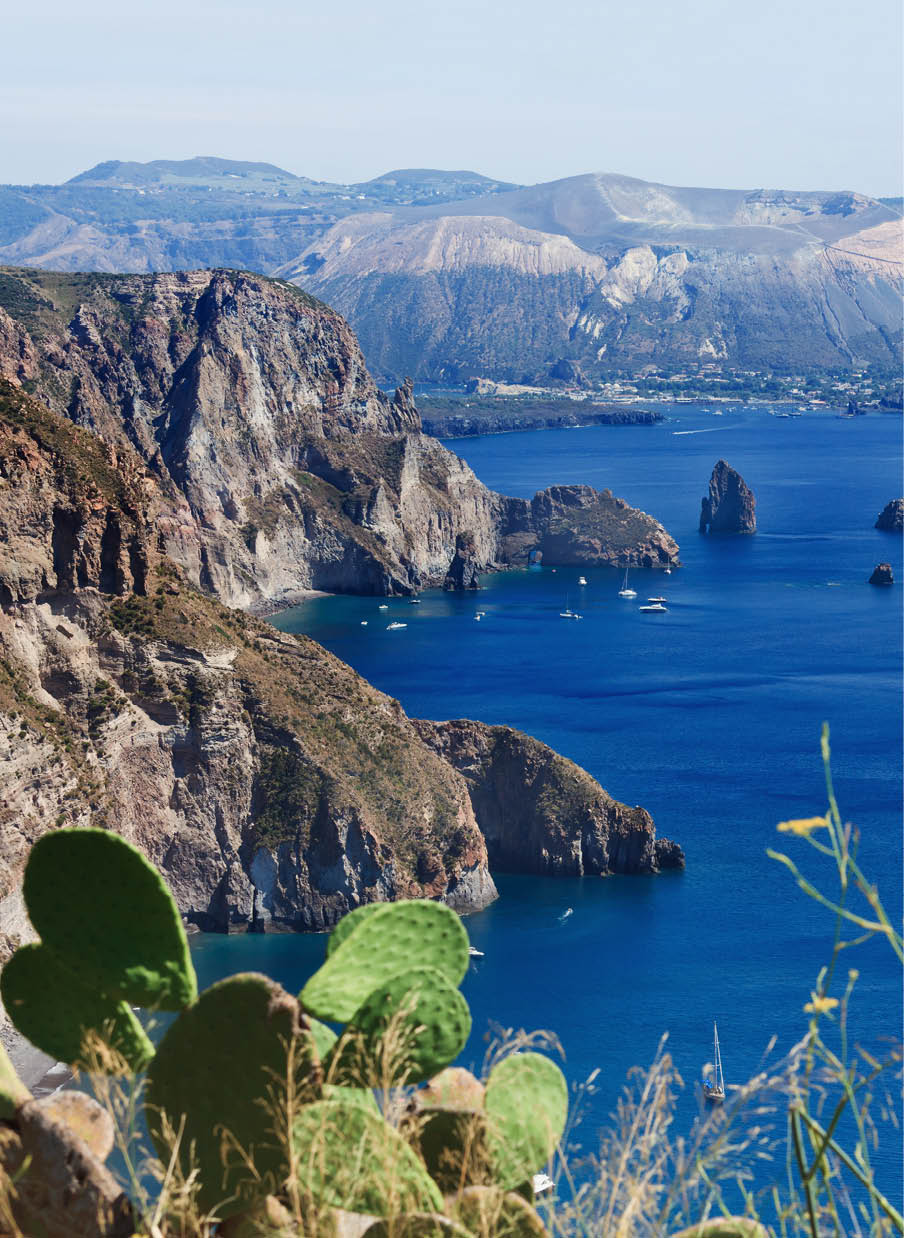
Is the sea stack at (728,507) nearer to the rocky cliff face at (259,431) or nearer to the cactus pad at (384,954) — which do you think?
the rocky cliff face at (259,431)

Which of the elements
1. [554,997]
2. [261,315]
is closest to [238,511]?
Result: [261,315]

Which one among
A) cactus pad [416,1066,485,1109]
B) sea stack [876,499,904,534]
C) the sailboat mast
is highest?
cactus pad [416,1066,485,1109]

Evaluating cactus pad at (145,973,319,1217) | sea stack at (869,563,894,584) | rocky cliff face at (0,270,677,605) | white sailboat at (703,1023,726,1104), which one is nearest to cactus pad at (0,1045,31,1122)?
cactus pad at (145,973,319,1217)

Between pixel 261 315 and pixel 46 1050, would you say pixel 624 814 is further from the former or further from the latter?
pixel 261 315

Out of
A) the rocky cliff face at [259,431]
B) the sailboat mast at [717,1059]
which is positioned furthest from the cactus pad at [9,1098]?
the rocky cliff face at [259,431]

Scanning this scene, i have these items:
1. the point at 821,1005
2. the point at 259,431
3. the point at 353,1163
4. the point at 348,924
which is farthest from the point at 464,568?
the point at 821,1005

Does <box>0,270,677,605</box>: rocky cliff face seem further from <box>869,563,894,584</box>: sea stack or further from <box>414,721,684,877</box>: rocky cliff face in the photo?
<box>414,721,684,877</box>: rocky cliff face

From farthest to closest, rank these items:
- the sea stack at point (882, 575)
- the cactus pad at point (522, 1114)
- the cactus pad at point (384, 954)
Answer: the sea stack at point (882, 575) → the cactus pad at point (522, 1114) → the cactus pad at point (384, 954)
